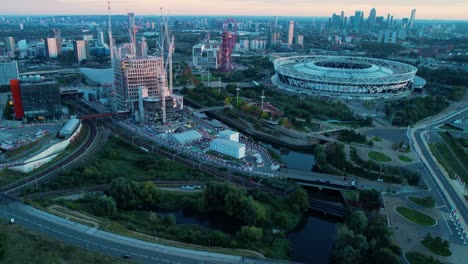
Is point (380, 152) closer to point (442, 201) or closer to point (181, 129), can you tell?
point (442, 201)

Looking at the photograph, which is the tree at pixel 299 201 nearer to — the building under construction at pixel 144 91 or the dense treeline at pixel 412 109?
the building under construction at pixel 144 91

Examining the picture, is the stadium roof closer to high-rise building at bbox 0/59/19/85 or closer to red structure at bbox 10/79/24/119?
high-rise building at bbox 0/59/19/85

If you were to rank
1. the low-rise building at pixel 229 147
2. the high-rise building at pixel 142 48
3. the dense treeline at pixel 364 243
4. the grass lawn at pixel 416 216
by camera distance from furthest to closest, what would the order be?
the high-rise building at pixel 142 48 < the low-rise building at pixel 229 147 < the grass lawn at pixel 416 216 < the dense treeline at pixel 364 243

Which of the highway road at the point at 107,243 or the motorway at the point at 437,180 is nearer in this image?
the highway road at the point at 107,243

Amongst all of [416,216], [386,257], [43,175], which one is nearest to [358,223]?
[386,257]

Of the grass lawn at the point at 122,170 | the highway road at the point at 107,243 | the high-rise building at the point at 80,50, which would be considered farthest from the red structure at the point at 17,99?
the high-rise building at the point at 80,50

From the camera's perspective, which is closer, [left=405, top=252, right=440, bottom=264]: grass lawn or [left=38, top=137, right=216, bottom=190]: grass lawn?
[left=405, top=252, right=440, bottom=264]: grass lawn

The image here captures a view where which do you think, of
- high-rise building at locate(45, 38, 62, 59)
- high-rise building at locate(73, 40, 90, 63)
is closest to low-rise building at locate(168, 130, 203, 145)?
high-rise building at locate(73, 40, 90, 63)

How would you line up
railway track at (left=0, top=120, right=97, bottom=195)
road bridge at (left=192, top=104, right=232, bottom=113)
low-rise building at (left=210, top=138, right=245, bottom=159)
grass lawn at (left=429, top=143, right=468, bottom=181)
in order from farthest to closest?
1. road bridge at (left=192, top=104, right=232, bottom=113)
2. low-rise building at (left=210, top=138, right=245, bottom=159)
3. grass lawn at (left=429, top=143, right=468, bottom=181)
4. railway track at (left=0, top=120, right=97, bottom=195)
